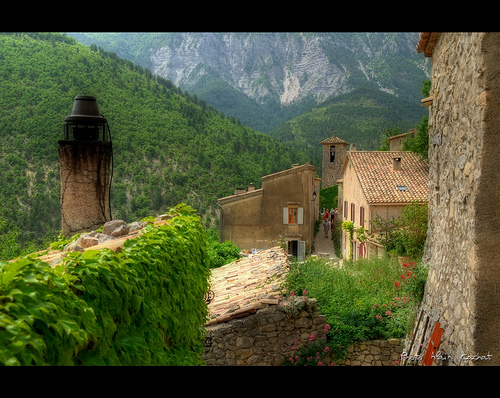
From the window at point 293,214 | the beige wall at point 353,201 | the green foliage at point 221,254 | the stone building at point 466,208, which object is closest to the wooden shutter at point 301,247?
the window at point 293,214

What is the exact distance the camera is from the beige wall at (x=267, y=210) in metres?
25.4

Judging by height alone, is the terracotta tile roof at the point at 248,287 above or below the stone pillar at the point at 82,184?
below

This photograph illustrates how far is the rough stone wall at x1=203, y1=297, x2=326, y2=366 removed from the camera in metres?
7.88

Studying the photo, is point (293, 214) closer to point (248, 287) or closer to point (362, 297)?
point (362, 297)

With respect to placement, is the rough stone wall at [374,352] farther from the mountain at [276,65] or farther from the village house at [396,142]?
the mountain at [276,65]

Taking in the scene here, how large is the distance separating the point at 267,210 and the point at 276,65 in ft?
503

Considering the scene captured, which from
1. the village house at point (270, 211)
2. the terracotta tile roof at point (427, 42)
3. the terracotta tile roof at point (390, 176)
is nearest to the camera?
the terracotta tile roof at point (427, 42)

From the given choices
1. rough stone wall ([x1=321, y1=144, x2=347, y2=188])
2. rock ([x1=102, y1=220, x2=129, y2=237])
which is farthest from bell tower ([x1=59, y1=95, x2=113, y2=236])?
rough stone wall ([x1=321, y1=144, x2=347, y2=188])

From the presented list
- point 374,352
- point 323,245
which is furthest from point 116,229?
point 323,245

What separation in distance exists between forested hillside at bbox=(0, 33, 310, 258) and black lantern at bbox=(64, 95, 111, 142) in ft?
95.5

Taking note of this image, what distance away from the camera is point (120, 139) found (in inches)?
2040

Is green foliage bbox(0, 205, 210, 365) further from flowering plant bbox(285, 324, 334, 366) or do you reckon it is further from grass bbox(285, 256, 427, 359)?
grass bbox(285, 256, 427, 359)

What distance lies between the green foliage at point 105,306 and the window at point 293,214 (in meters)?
20.7
